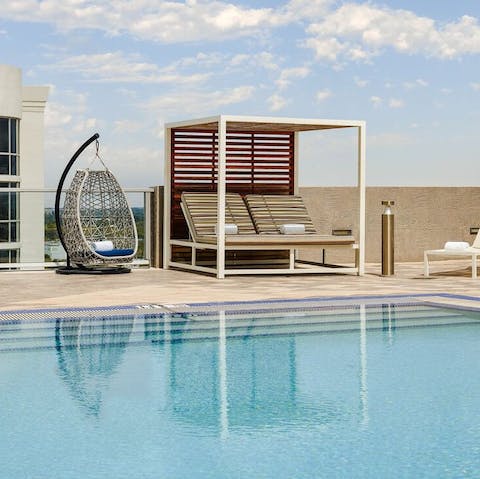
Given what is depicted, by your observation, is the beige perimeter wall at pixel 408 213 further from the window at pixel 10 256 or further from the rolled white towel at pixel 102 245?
the window at pixel 10 256

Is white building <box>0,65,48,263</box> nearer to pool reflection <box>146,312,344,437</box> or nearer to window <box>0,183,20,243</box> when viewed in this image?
window <box>0,183,20,243</box>

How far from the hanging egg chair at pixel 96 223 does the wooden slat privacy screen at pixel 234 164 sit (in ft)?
2.63

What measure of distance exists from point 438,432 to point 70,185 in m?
9.44

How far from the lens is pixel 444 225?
16.3m

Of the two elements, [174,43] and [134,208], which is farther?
[174,43]

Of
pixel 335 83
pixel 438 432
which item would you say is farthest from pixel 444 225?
pixel 438 432

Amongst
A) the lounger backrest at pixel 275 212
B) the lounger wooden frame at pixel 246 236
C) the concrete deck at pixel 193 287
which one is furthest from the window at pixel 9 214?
the lounger backrest at pixel 275 212

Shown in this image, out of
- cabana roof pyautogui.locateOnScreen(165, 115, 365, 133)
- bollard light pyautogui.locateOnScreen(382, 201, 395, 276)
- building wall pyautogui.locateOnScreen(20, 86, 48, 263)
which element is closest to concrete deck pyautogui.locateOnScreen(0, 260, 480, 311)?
bollard light pyautogui.locateOnScreen(382, 201, 395, 276)

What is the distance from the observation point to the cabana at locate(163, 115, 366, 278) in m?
13.4

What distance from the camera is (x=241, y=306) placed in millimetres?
9734

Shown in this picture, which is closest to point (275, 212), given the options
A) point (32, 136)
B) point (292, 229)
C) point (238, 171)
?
point (292, 229)

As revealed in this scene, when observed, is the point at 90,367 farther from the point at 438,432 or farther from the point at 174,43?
the point at 174,43

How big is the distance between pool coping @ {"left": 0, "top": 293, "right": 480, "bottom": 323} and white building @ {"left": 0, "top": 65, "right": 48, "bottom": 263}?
4687mm

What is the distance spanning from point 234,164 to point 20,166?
535 inches
